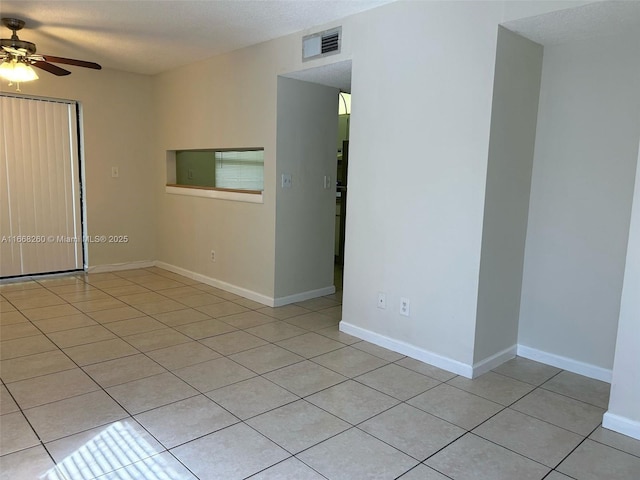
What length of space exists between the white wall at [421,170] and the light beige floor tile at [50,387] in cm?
190

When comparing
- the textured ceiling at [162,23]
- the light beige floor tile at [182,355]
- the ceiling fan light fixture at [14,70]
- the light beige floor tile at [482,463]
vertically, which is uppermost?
the textured ceiling at [162,23]

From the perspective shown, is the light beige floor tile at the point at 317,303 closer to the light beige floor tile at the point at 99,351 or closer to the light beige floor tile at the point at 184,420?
the light beige floor tile at the point at 99,351

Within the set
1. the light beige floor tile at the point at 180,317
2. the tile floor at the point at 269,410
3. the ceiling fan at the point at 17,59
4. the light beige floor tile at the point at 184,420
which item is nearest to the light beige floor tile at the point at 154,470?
the tile floor at the point at 269,410

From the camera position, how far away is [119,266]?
5637 millimetres

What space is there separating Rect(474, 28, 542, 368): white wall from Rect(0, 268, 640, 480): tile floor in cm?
29

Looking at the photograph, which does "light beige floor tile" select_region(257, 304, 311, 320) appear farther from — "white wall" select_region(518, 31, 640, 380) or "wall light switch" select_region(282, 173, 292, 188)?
"white wall" select_region(518, 31, 640, 380)

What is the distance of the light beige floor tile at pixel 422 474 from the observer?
188 centimetres

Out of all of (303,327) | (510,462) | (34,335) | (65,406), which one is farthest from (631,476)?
(34,335)

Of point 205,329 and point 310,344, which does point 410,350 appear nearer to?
point 310,344

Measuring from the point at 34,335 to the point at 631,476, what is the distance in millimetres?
3731

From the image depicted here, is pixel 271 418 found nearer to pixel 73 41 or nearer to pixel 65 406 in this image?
pixel 65 406

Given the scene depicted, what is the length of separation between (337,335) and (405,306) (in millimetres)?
658

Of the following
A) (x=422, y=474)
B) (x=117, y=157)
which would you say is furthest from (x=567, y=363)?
(x=117, y=157)

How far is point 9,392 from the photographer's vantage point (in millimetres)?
2498
